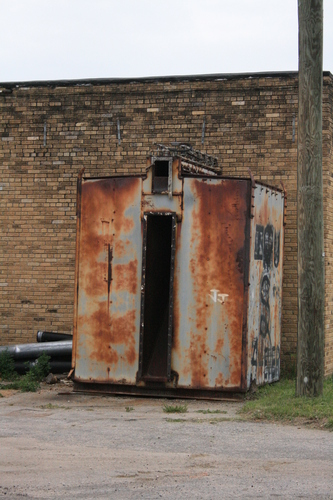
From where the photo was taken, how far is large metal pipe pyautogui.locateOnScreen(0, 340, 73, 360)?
1249cm

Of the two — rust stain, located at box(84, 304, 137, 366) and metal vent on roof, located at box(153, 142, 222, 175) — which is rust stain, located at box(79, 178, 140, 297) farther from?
metal vent on roof, located at box(153, 142, 222, 175)

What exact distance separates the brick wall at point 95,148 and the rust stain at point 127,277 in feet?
9.95

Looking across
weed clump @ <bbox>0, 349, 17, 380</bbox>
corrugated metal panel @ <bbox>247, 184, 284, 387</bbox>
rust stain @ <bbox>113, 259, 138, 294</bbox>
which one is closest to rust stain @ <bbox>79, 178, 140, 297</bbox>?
rust stain @ <bbox>113, 259, 138, 294</bbox>

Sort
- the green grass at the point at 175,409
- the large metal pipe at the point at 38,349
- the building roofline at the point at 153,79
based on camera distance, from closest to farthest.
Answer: the green grass at the point at 175,409, the large metal pipe at the point at 38,349, the building roofline at the point at 153,79

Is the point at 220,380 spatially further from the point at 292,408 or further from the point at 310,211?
the point at 310,211

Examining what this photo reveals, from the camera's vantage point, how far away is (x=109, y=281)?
10641 mm

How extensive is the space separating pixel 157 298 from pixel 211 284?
0.87 meters

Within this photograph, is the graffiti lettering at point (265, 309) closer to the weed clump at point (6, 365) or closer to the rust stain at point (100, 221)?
the rust stain at point (100, 221)

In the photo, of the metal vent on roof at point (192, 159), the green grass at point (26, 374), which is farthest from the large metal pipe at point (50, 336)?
the metal vent on roof at point (192, 159)

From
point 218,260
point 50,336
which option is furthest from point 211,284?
point 50,336

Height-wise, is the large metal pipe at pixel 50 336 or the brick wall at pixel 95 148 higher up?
the brick wall at pixel 95 148

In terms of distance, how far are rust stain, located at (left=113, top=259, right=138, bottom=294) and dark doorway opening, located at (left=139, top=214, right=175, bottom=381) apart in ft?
0.51

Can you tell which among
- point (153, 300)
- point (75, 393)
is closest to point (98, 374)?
point (75, 393)

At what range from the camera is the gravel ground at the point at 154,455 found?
18.2 ft
